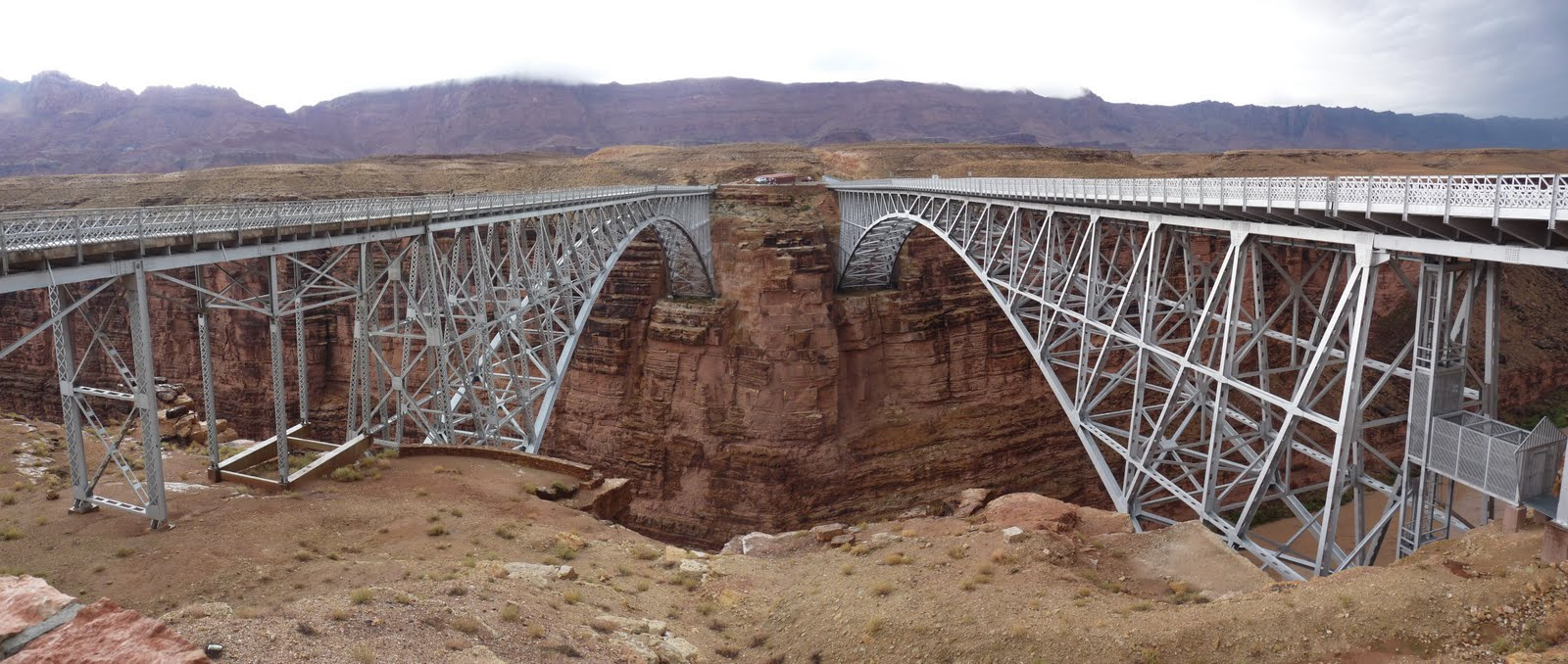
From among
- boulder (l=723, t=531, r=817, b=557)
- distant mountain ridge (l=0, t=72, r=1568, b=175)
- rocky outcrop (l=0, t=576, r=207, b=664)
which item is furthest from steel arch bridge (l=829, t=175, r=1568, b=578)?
distant mountain ridge (l=0, t=72, r=1568, b=175)

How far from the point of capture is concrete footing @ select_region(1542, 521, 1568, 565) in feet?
30.2

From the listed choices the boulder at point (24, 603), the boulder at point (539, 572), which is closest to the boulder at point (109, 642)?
the boulder at point (24, 603)

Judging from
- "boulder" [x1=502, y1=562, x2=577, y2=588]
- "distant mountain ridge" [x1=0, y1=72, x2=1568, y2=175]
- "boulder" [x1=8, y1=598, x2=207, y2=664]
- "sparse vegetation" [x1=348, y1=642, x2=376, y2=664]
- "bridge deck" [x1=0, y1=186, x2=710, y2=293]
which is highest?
"distant mountain ridge" [x1=0, y1=72, x2=1568, y2=175]

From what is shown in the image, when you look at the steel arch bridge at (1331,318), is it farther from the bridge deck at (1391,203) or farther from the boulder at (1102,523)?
the boulder at (1102,523)

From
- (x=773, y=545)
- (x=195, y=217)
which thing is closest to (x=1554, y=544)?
(x=773, y=545)

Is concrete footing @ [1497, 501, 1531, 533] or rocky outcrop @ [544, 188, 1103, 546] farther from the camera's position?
rocky outcrop @ [544, 188, 1103, 546]

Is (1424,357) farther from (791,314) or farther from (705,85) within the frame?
(705,85)

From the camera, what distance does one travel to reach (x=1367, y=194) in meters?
12.4

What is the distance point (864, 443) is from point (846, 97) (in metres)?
134

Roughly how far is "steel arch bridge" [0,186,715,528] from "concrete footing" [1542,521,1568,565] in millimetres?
17191

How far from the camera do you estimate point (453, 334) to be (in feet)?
67.6

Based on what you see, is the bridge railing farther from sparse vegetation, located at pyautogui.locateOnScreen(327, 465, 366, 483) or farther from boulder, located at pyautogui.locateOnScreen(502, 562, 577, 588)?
sparse vegetation, located at pyautogui.locateOnScreen(327, 465, 366, 483)

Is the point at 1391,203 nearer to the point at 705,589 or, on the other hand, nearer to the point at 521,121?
the point at 705,589

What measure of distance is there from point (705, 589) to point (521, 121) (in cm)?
14515
